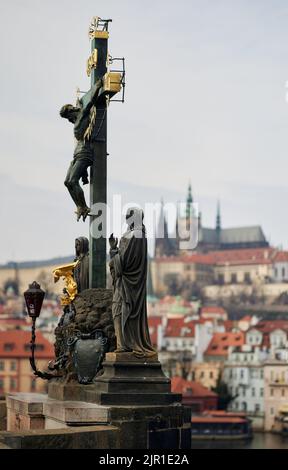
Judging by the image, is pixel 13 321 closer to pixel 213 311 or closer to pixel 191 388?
pixel 213 311

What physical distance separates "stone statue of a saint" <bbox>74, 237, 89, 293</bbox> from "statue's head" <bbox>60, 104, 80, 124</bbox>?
1520 millimetres

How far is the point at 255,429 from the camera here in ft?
319

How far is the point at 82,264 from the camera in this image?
1398 cm

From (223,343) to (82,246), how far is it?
337ft

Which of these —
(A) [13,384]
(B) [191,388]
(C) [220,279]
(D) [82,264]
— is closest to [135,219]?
(D) [82,264]

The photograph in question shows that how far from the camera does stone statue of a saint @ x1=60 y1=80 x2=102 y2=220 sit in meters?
13.6

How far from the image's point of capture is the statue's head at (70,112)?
45.5ft

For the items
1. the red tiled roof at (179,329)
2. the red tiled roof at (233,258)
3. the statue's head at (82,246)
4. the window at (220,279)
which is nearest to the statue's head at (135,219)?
the statue's head at (82,246)

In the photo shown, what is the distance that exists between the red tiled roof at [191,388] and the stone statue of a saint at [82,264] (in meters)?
82.0

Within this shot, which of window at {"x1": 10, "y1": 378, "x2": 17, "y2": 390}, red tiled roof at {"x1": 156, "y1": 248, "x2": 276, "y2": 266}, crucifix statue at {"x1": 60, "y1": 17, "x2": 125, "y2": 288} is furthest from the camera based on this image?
red tiled roof at {"x1": 156, "y1": 248, "x2": 276, "y2": 266}

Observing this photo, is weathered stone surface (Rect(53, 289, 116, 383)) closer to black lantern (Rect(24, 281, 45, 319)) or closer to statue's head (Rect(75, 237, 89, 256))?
black lantern (Rect(24, 281, 45, 319))

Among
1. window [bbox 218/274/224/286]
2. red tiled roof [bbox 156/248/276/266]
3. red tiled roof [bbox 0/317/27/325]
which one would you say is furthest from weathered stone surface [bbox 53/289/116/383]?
window [bbox 218/274/224/286]
